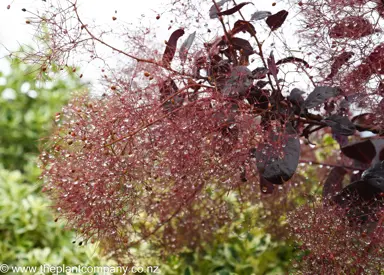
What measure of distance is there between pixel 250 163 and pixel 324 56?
0.29 m

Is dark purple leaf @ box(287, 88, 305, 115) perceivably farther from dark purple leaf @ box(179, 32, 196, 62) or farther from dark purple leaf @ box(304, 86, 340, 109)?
dark purple leaf @ box(179, 32, 196, 62)

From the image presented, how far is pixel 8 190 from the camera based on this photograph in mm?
2408

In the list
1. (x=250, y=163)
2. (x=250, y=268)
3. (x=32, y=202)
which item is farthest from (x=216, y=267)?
(x=250, y=163)

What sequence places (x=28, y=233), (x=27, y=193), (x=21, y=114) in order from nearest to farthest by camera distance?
(x=28, y=233) < (x=27, y=193) < (x=21, y=114)

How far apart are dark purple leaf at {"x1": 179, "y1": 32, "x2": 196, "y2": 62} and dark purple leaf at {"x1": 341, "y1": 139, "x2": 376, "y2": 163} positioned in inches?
18.6

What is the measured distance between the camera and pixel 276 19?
1174 millimetres

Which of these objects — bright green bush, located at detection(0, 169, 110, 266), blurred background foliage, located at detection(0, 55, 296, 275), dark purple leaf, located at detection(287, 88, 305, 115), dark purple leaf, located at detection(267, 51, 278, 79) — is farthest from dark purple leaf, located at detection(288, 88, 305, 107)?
bright green bush, located at detection(0, 169, 110, 266)

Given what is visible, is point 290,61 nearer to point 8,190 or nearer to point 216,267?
point 216,267

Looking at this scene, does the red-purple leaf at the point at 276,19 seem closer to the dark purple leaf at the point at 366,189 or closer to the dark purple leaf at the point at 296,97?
the dark purple leaf at the point at 296,97

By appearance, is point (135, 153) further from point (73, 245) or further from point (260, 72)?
point (73, 245)

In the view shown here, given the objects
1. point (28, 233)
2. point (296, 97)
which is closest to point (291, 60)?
point (296, 97)

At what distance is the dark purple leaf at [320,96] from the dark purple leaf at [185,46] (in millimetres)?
264

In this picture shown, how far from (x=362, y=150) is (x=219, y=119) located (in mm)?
447

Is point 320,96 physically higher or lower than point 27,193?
lower
